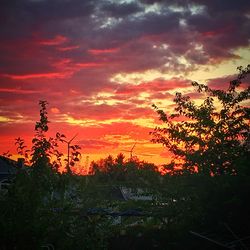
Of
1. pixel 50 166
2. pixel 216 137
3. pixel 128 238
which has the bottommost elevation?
pixel 128 238

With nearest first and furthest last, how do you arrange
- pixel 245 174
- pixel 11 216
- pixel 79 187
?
pixel 11 216 → pixel 79 187 → pixel 245 174

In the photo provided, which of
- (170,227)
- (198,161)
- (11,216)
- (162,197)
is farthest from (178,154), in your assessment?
(11,216)

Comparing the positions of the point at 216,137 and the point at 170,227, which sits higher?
the point at 216,137

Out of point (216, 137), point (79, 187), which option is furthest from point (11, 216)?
point (216, 137)

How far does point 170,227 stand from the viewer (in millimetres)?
13805

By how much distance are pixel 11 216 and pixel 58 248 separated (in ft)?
5.25

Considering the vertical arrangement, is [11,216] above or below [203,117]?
below

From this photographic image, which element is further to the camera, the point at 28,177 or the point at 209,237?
the point at 209,237

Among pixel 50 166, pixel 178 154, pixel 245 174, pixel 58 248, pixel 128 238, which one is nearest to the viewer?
pixel 58 248

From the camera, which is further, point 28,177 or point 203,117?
point 203,117

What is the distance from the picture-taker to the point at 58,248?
25.3ft

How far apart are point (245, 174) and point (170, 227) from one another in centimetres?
373

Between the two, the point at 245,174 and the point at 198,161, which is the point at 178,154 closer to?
the point at 198,161

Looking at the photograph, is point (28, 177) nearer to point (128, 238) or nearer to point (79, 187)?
point (79, 187)
